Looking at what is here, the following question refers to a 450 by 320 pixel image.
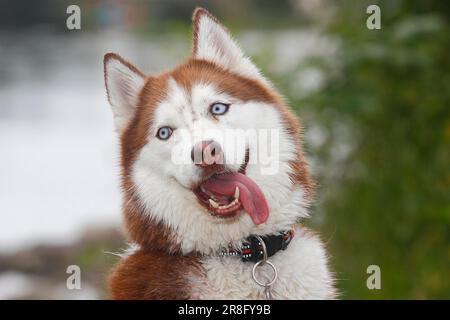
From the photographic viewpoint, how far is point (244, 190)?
5.92 feet

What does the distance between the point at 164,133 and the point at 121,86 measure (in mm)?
183

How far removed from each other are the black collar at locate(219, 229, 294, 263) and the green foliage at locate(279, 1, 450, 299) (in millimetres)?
2135

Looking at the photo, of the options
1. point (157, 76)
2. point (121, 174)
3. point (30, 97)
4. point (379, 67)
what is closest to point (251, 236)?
point (121, 174)

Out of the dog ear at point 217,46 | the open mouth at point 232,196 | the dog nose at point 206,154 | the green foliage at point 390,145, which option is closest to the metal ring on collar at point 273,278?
the open mouth at point 232,196

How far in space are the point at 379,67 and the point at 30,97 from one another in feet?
10.1

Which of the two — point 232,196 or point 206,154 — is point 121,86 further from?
point 232,196

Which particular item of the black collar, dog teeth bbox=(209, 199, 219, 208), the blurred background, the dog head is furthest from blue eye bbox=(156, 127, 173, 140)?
the blurred background

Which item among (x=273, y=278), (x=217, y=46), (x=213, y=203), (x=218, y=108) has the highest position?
(x=217, y=46)

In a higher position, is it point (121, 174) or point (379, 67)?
point (379, 67)

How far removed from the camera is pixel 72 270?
7.22ft

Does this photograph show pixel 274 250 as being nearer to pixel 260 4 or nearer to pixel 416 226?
pixel 260 4

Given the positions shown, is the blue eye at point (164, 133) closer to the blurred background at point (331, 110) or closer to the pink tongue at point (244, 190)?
the pink tongue at point (244, 190)

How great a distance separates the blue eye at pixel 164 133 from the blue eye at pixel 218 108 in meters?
0.14

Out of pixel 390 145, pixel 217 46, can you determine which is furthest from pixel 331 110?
pixel 217 46
